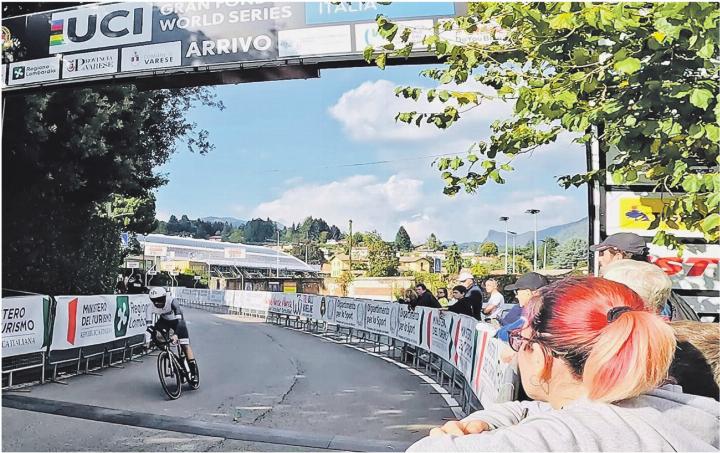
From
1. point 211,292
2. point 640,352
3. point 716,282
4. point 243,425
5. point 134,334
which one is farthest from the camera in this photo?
point 211,292

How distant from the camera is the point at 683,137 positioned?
4.07m

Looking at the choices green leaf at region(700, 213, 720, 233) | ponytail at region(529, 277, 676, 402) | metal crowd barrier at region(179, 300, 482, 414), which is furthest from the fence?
ponytail at region(529, 277, 676, 402)

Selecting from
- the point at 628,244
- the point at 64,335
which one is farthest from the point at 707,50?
the point at 64,335

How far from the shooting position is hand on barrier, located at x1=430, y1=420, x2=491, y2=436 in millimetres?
1570

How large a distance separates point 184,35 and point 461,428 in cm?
976

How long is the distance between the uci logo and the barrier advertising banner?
13.2 feet

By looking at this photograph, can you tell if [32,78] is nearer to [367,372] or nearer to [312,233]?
[367,372]

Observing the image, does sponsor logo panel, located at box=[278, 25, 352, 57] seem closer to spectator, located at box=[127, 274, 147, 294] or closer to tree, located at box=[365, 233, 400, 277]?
spectator, located at box=[127, 274, 147, 294]

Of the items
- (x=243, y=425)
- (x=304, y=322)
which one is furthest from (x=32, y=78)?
(x=304, y=322)

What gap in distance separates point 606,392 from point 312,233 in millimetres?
191201

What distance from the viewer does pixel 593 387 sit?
1573 millimetres

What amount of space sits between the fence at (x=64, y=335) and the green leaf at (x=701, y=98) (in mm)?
10081

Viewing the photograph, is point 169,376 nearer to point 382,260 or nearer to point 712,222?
point 712,222

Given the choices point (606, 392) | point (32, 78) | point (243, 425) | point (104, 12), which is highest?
point (104, 12)
